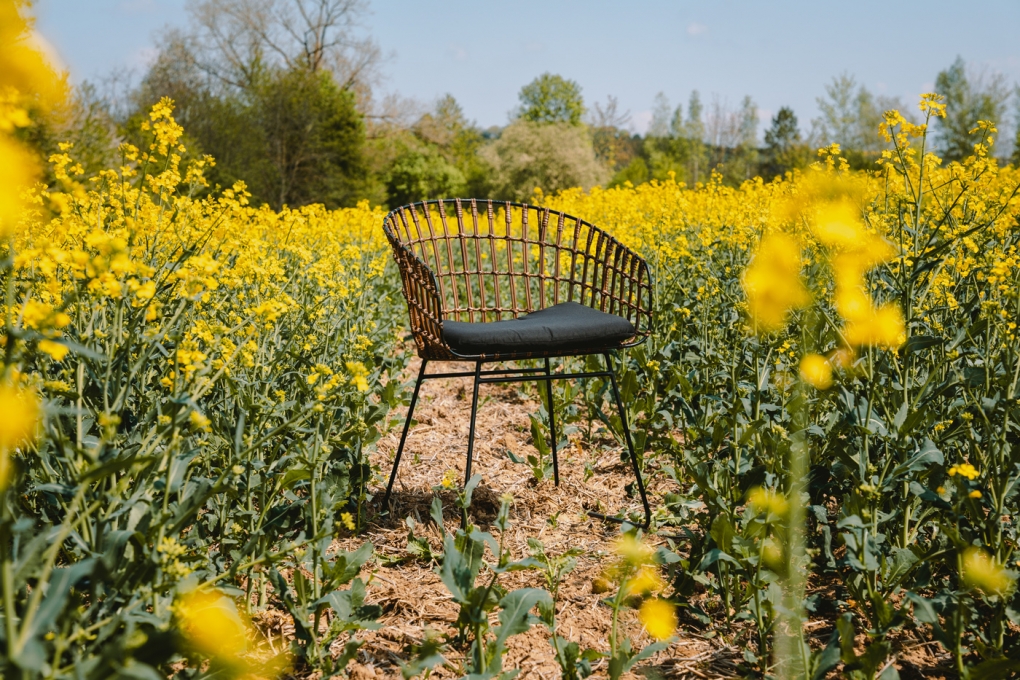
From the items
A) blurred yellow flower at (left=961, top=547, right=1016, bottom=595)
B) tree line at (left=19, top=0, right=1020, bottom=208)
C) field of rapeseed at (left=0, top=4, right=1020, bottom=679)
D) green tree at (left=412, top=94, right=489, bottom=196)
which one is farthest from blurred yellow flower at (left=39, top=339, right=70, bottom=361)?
green tree at (left=412, top=94, right=489, bottom=196)

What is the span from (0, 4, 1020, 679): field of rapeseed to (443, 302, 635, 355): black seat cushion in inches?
16.6

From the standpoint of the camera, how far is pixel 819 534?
2.18 m

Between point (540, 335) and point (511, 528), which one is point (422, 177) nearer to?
point (511, 528)

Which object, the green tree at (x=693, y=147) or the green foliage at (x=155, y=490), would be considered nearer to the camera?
Result: the green foliage at (x=155, y=490)

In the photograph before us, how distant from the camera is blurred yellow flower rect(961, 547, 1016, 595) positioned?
4.89 feet

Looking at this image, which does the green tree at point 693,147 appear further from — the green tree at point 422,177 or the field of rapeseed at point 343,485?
the field of rapeseed at point 343,485

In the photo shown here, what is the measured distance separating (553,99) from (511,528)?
159 ft

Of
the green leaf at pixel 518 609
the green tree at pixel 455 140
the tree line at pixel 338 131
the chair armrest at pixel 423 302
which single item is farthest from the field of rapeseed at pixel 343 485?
the green tree at pixel 455 140

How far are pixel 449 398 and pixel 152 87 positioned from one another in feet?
73.6

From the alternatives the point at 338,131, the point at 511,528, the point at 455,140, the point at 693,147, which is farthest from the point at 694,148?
the point at 511,528

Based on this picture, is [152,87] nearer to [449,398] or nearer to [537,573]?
[449,398]

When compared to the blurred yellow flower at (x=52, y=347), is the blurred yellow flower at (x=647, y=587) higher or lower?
lower

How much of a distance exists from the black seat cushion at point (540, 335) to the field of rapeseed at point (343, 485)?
42 centimetres

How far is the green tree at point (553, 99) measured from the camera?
156ft
